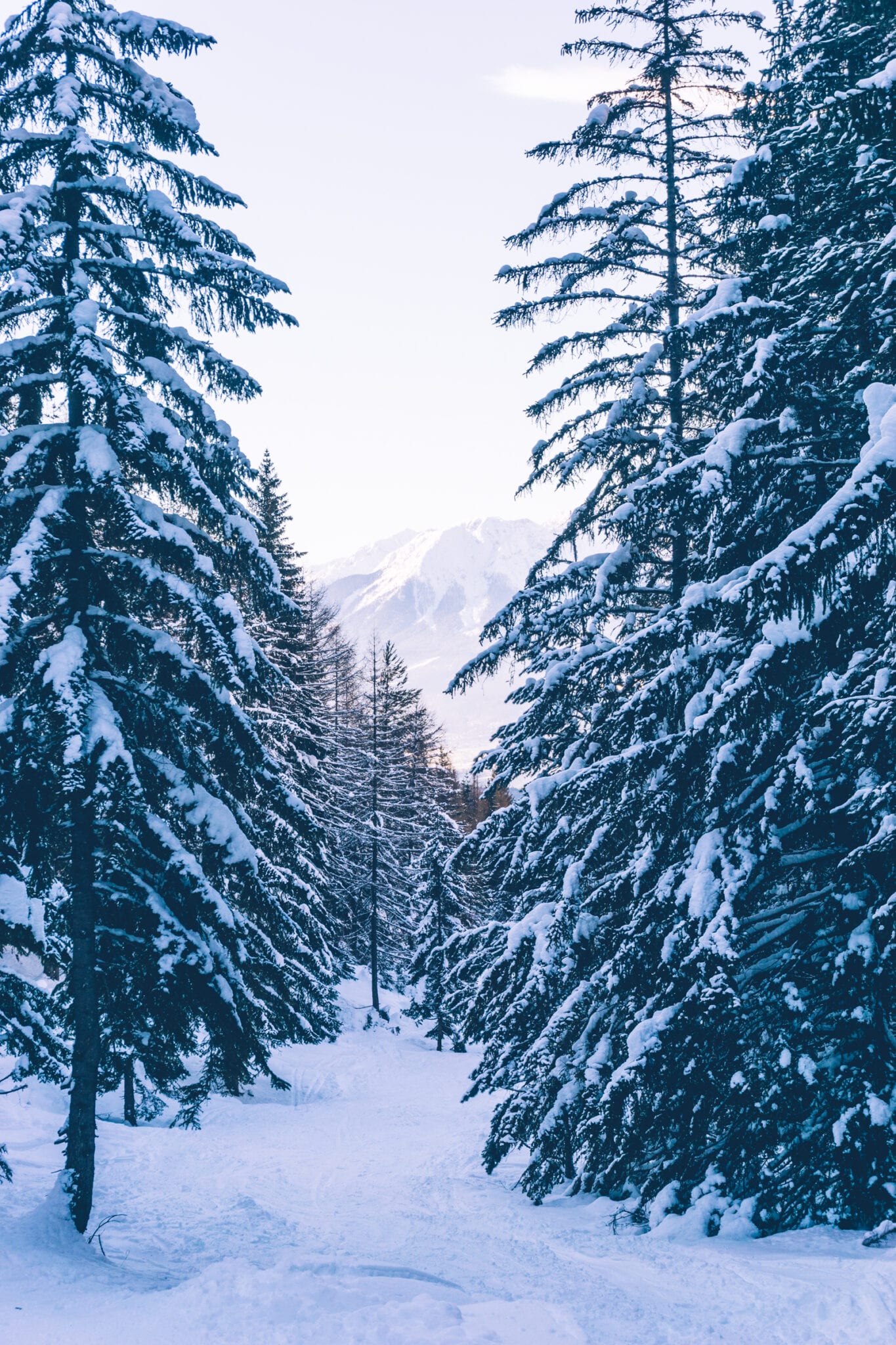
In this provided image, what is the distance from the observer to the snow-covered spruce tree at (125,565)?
26.8 feet

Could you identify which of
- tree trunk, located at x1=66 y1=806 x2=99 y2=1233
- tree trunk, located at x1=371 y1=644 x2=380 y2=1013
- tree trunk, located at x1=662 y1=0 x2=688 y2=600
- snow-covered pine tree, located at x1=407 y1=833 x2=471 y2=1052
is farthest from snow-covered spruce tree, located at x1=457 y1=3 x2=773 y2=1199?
tree trunk, located at x1=371 y1=644 x2=380 y2=1013

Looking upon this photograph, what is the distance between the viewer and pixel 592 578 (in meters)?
10.7

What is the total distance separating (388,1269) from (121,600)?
669cm

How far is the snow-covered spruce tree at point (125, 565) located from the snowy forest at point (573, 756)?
0.16ft

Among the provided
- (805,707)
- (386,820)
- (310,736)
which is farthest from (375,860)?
(805,707)

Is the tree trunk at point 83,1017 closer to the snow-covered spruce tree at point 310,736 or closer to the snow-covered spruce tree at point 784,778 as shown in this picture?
the snow-covered spruce tree at point 784,778

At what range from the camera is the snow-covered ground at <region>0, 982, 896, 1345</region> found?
604 cm

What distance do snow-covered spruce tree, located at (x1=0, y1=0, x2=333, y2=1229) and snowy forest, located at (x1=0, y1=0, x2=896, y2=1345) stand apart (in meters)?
0.05

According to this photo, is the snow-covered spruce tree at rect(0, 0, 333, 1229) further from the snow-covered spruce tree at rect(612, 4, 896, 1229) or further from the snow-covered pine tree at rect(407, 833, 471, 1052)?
the snow-covered pine tree at rect(407, 833, 471, 1052)

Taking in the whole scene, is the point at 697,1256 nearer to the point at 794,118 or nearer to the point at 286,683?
the point at 286,683

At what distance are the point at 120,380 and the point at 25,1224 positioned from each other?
25.5 ft

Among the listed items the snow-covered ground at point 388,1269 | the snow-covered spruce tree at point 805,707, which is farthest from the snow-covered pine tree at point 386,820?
the snow-covered spruce tree at point 805,707

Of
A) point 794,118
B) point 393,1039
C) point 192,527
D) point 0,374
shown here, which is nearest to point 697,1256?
point 192,527

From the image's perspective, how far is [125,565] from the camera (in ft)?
28.8
